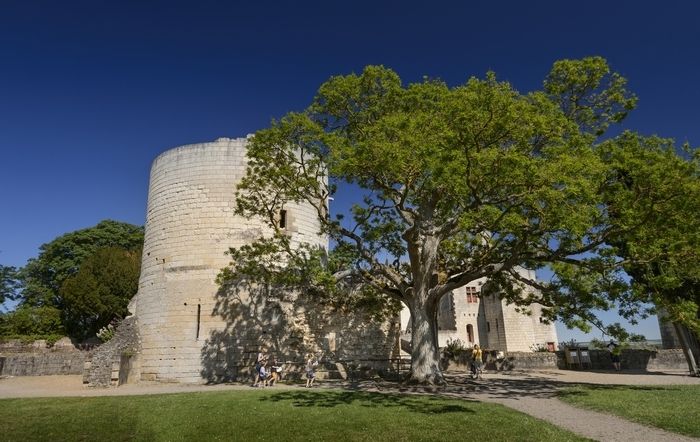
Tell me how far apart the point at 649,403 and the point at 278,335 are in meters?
12.6

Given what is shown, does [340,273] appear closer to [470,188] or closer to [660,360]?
[470,188]

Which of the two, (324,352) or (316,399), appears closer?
(316,399)

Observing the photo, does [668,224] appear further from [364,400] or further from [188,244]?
[188,244]

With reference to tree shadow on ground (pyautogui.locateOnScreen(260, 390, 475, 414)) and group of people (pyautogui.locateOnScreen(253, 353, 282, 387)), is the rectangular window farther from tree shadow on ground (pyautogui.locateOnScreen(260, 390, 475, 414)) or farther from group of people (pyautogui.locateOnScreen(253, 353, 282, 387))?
tree shadow on ground (pyautogui.locateOnScreen(260, 390, 475, 414))

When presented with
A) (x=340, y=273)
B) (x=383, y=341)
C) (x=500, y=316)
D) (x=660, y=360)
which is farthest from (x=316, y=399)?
(x=500, y=316)

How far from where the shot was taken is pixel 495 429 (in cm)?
777

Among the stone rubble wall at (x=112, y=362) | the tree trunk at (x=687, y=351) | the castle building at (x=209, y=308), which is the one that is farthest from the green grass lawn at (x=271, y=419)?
the tree trunk at (x=687, y=351)

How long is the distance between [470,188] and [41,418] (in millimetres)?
11695

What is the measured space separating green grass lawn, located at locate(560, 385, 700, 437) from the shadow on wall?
8.79 m

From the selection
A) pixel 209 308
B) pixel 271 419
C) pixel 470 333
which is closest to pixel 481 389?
pixel 271 419

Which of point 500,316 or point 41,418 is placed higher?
point 500,316

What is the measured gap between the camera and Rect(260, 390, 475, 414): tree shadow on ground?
390 inches

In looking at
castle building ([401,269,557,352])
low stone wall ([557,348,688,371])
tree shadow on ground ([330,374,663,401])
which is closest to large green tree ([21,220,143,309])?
castle building ([401,269,557,352])

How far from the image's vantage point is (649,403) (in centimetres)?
1030
